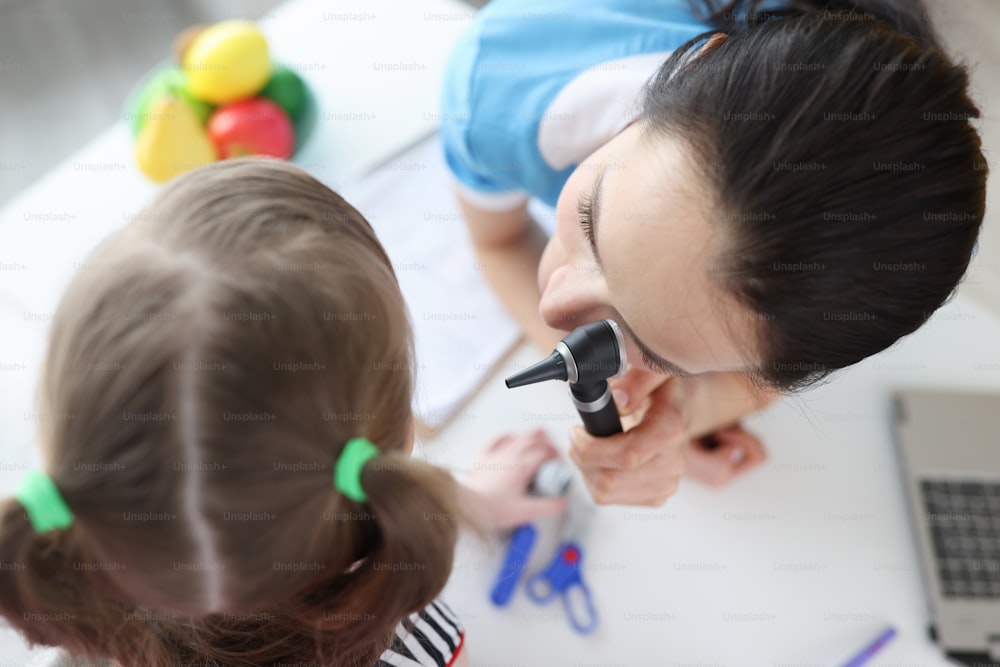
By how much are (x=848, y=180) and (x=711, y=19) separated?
39 cm

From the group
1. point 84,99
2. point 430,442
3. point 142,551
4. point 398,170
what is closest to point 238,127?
point 398,170

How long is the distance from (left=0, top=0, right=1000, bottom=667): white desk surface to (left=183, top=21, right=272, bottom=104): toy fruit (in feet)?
0.41

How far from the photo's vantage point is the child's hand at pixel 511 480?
0.82m

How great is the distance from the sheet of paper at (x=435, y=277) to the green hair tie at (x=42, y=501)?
46cm

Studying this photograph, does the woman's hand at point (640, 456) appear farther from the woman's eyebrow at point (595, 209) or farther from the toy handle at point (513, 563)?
the woman's eyebrow at point (595, 209)

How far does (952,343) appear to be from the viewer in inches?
38.1

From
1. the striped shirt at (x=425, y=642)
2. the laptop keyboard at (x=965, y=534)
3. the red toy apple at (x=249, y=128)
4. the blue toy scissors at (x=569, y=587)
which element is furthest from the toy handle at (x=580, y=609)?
the red toy apple at (x=249, y=128)

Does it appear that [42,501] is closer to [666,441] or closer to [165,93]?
[666,441]

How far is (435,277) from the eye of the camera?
3.27ft

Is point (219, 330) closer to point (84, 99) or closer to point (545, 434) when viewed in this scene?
point (545, 434)

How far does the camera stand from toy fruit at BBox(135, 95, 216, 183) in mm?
984

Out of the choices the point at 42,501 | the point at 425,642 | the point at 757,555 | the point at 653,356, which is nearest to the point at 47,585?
the point at 42,501

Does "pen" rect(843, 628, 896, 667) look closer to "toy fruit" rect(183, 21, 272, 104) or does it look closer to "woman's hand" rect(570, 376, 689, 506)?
"woman's hand" rect(570, 376, 689, 506)

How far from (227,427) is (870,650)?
27.1 inches
